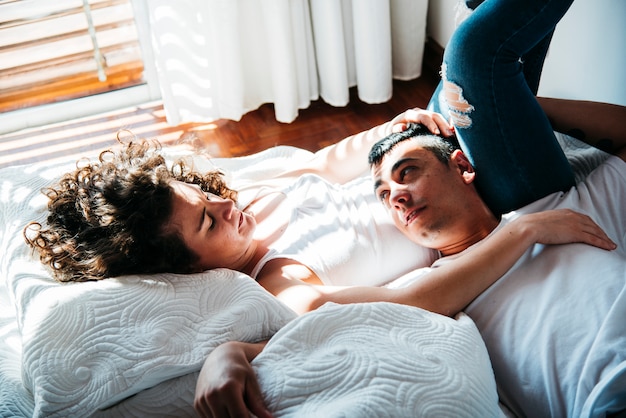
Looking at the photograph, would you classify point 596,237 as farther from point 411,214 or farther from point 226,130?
point 226,130

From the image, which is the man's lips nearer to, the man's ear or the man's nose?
the man's nose

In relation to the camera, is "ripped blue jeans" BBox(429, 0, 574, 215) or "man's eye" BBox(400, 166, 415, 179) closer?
"ripped blue jeans" BBox(429, 0, 574, 215)

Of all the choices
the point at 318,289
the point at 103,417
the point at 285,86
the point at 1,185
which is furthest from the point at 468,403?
the point at 285,86

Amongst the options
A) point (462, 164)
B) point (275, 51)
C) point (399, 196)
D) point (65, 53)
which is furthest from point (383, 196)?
point (65, 53)

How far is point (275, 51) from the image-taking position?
2195 mm

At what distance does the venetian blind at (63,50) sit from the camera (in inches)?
103

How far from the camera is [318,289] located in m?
1.21

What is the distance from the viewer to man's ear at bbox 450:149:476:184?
138 centimetres

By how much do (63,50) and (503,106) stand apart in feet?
7.17

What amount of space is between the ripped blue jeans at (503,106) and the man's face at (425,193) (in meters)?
0.06

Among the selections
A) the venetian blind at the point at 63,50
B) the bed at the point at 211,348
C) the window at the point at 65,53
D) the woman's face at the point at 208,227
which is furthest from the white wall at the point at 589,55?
the venetian blind at the point at 63,50

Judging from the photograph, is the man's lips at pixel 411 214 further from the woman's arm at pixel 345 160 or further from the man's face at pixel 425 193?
the woman's arm at pixel 345 160

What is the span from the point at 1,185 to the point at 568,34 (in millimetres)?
1537

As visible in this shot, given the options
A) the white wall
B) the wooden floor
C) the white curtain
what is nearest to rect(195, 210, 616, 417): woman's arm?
the white wall
